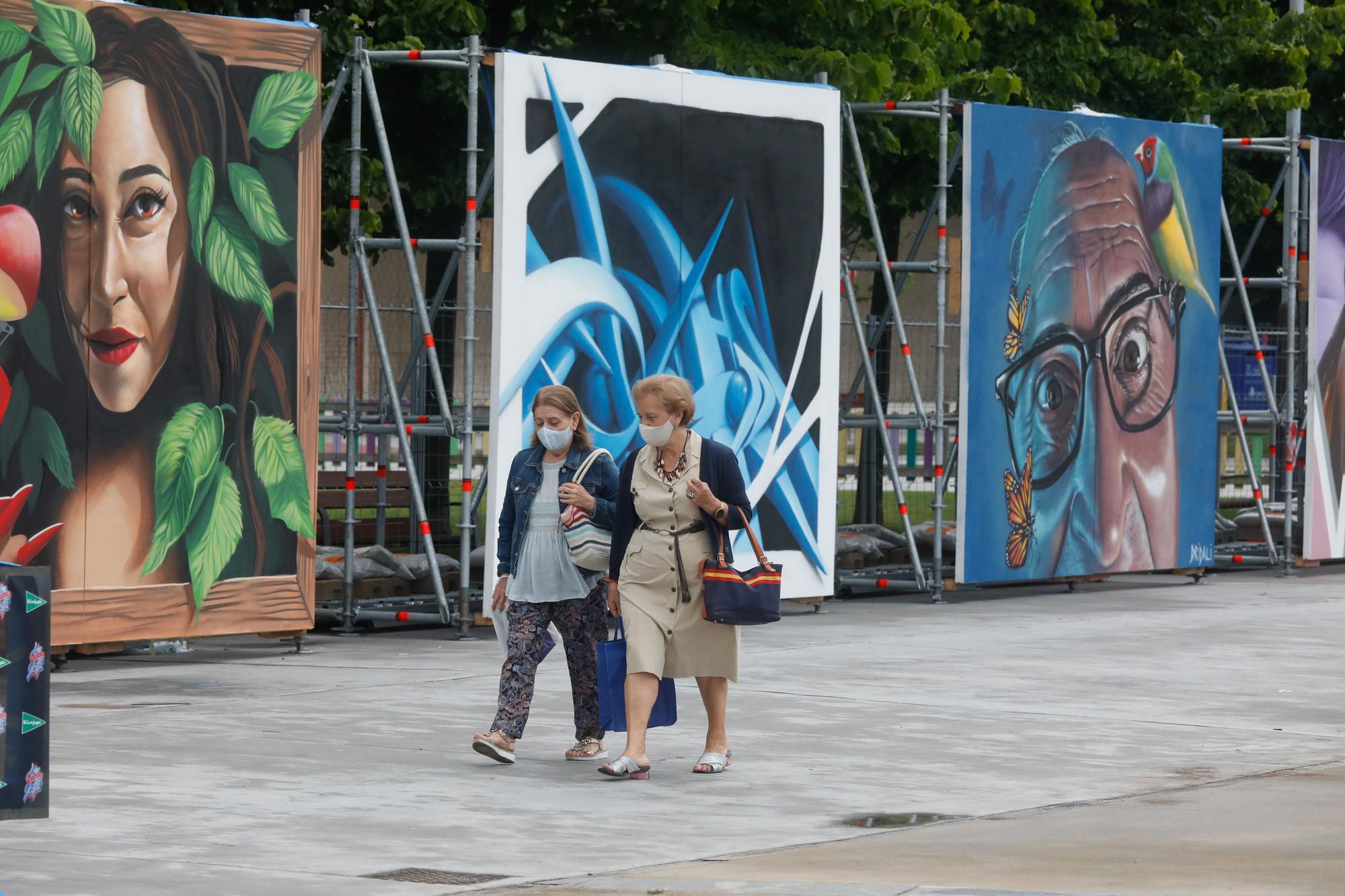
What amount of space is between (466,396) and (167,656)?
245 cm

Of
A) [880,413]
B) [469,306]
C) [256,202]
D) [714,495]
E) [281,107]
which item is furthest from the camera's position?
[880,413]

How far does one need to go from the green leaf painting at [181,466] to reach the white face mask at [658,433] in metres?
4.48

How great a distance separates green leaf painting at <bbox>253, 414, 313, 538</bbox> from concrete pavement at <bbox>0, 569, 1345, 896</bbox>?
903 mm

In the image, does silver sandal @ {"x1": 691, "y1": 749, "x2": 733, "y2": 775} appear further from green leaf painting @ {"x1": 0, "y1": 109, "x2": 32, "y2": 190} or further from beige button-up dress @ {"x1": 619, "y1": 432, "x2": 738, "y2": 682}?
green leaf painting @ {"x1": 0, "y1": 109, "x2": 32, "y2": 190}

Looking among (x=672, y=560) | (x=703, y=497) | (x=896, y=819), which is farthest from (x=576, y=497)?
(x=896, y=819)

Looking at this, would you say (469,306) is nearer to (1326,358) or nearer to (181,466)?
(181,466)

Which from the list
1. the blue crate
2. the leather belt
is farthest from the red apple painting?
the blue crate

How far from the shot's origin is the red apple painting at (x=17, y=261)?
487 inches

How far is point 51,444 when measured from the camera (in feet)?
41.4

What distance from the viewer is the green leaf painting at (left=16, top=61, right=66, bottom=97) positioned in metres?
12.4

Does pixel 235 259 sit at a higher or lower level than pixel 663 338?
higher

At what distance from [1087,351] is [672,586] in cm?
961

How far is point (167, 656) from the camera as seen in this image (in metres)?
14.2

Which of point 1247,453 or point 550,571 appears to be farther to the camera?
point 1247,453
